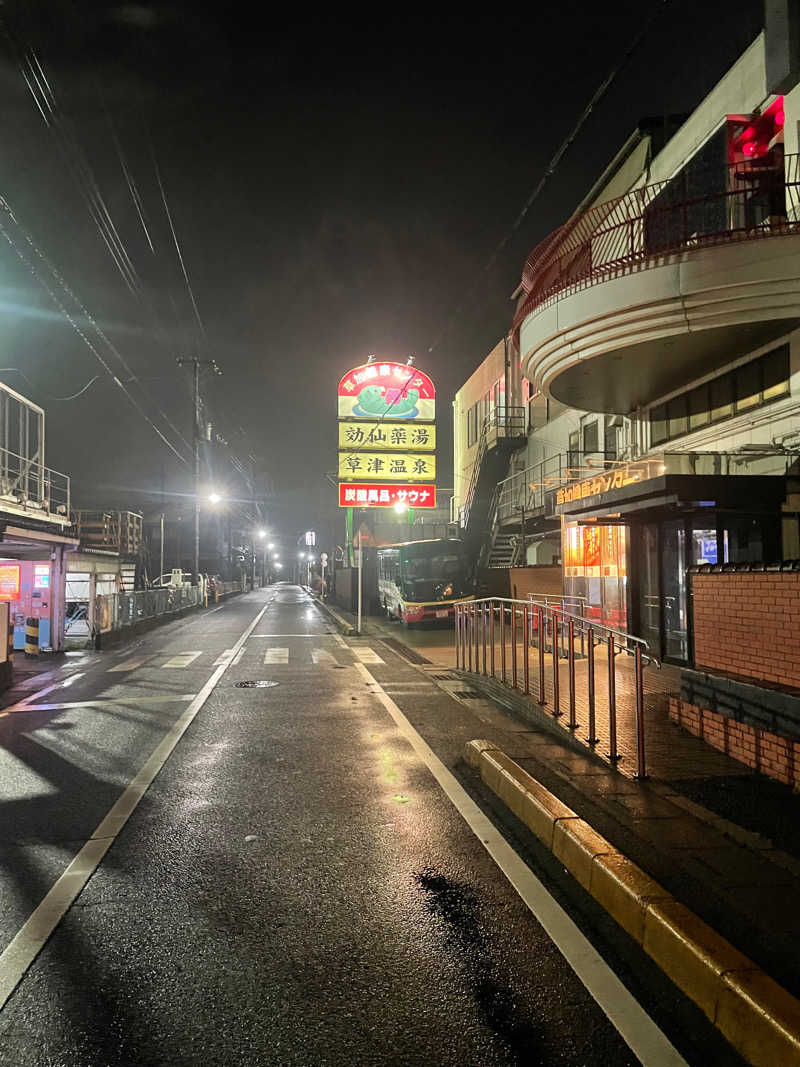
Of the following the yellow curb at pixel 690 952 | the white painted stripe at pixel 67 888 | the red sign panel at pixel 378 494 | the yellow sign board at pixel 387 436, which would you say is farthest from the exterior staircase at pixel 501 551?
the yellow curb at pixel 690 952

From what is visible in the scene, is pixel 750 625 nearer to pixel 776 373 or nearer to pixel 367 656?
pixel 776 373

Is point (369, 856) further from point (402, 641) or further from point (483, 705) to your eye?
point (402, 641)

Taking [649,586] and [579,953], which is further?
[649,586]

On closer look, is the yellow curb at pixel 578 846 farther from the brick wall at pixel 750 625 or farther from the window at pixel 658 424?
the window at pixel 658 424

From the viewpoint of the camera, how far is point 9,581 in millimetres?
18078

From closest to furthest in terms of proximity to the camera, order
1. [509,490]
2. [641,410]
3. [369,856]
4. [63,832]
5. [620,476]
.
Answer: [369,856] < [63,832] < [620,476] < [641,410] < [509,490]

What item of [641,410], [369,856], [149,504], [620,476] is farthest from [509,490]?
[149,504]

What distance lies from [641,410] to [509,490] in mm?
12329

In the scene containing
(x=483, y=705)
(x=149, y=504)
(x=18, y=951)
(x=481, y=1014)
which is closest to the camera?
(x=481, y=1014)

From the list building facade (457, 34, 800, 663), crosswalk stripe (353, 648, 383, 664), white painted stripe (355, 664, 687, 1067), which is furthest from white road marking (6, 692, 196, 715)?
building facade (457, 34, 800, 663)

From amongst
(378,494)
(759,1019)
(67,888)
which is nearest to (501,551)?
(378,494)

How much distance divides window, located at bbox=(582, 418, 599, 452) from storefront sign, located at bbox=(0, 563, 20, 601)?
16676 mm

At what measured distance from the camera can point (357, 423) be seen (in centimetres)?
2588

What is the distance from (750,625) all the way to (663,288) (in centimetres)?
663
